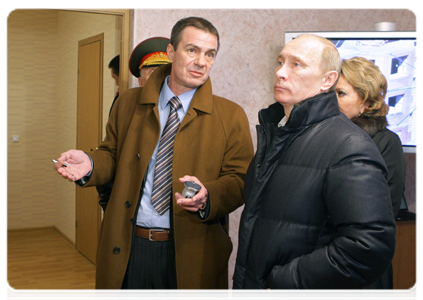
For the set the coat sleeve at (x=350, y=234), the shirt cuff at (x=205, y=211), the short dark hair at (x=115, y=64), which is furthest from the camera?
the short dark hair at (x=115, y=64)

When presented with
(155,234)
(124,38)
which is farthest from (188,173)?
(124,38)

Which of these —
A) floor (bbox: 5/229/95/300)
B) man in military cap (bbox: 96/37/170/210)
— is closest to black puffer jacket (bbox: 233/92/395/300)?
man in military cap (bbox: 96/37/170/210)

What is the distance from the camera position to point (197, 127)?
72.4 inches

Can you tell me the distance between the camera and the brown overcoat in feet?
5.76

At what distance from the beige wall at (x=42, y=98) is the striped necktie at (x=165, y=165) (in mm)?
1113

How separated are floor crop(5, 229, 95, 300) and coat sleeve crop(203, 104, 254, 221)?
1.65 meters

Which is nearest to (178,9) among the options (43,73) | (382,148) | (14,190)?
(43,73)

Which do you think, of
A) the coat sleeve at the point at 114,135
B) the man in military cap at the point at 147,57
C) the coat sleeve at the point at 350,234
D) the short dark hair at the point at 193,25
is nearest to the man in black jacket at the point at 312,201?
the coat sleeve at the point at 350,234

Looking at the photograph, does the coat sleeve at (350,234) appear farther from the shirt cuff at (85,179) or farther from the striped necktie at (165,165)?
the shirt cuff at (85,179)

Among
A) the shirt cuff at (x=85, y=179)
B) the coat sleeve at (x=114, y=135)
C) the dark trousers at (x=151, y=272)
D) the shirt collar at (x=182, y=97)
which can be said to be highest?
the shirt collar at (x=182, y=97)

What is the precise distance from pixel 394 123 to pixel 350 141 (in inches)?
73.9

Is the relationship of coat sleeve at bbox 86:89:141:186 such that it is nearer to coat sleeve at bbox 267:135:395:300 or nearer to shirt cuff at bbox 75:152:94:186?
shirt cuff at bbox 75:152:94:186

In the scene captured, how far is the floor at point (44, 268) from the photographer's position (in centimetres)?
301

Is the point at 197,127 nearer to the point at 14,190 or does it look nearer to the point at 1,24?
the point at 1,24
